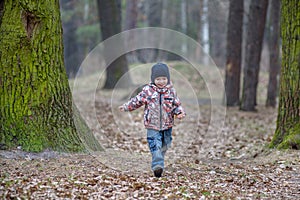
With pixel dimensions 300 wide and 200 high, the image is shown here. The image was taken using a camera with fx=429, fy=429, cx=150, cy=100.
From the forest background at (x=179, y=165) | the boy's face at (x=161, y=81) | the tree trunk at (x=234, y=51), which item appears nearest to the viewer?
the forest background at (x=179, y=165)

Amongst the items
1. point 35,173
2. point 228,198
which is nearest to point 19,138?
point 35,173

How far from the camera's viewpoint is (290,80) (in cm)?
822

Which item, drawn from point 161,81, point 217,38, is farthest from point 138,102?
point 217,38

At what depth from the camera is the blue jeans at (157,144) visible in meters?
6.33

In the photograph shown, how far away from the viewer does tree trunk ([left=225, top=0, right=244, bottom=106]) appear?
1764cm

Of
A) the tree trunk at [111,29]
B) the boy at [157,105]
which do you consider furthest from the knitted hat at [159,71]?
the tree trunk at [111,29]

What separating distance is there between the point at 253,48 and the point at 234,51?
186cm

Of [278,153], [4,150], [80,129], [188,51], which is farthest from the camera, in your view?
[188,51]

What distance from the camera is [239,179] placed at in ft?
21.5

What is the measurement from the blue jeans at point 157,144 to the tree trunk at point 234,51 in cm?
1205

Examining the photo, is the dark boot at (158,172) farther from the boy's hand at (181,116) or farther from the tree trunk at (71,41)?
the tree trunk at (71,41)

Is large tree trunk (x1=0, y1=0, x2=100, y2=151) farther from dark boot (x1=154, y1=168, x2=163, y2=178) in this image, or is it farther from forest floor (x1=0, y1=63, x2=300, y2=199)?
dark boot (x1=154, y1=168, x2=163, y2=178)

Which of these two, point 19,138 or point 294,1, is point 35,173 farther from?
point 294,1

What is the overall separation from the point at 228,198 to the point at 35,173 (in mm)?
2642
